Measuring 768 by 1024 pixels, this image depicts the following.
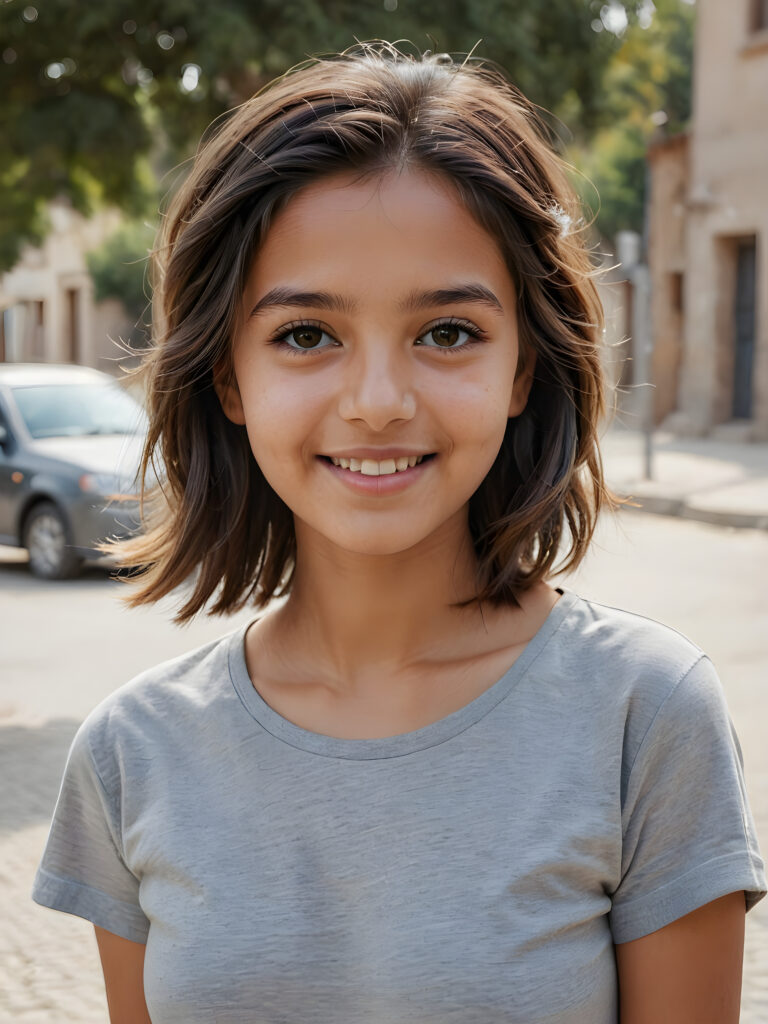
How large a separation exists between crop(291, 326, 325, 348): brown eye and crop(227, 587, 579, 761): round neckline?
43cm

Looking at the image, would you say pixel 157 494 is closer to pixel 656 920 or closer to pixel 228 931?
pixel 228 931

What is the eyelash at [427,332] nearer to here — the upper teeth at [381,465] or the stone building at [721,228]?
the upper teeth at [381,465]

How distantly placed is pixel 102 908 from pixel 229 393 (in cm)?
67

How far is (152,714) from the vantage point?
5.69 feet

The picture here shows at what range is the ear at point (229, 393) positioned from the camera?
189 cm

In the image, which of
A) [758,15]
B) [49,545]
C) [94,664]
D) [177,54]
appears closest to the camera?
[94,664]

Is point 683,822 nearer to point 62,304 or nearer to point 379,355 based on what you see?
point 379,355

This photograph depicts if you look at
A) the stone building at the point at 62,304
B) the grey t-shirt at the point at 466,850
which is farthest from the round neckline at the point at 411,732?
the stone building at the point at 62,304

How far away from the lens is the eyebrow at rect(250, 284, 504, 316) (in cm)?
161

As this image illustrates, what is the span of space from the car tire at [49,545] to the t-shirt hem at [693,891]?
29.6 ft

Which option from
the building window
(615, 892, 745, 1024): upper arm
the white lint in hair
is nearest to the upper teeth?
the white lint in hair

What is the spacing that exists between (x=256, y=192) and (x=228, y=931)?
851 millimetres

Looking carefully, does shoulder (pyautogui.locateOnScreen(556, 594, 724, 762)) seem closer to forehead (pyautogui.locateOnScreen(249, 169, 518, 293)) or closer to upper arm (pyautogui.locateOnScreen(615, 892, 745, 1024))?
upper arm (pyautogui.locateOnScreen(615, 892, 745, 1024))

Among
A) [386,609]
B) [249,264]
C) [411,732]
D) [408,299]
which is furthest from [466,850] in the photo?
[249,264]
